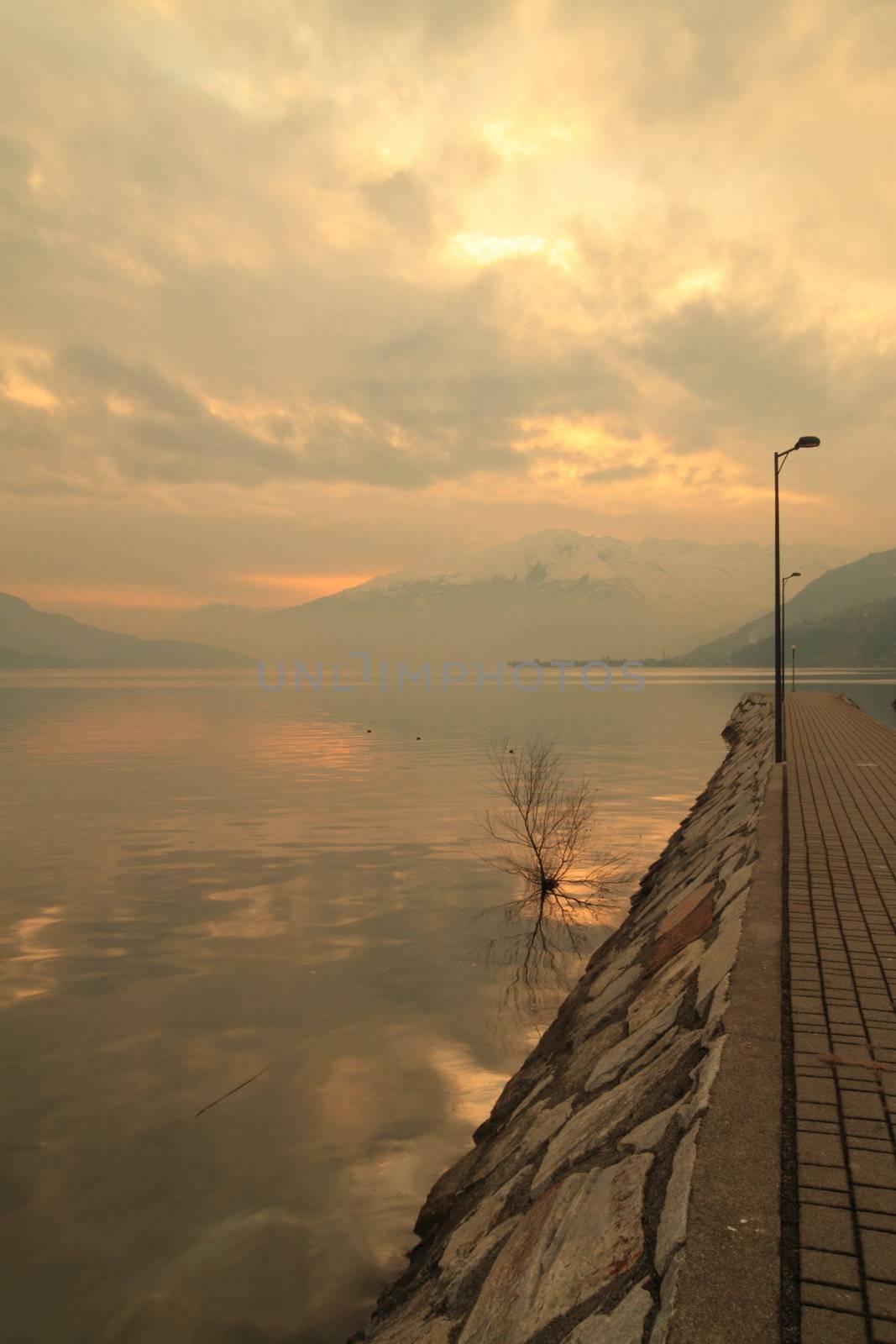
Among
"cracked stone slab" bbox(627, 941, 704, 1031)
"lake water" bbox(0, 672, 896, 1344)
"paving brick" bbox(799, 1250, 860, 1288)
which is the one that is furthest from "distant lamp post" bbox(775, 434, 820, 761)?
"paving brick" bbox(799, 1250, 860, 1288)

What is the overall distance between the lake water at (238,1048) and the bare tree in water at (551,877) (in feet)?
1.44

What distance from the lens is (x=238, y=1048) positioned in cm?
1052

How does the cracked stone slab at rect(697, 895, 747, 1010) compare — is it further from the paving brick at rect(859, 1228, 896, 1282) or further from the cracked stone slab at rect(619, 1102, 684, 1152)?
the paving brick at rect(859, 1228, 896, 1282)

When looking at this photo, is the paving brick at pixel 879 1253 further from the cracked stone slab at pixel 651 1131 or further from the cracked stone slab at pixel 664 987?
the cracked stone slab at pixel 664 987

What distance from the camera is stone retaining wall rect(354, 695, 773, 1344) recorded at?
371cm

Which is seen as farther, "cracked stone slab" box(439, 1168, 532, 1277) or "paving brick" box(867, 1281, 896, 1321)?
"cracked stone slab" box(439, 1168, 532, 1277)

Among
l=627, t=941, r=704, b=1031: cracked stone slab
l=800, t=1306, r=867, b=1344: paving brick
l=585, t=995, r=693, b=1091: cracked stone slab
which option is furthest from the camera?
l=627, t=941, r=704, b=1031: cracked stone slab

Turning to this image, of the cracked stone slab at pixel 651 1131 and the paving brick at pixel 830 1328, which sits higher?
the paving brick at pixel 830 1328

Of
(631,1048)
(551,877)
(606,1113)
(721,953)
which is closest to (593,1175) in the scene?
(606,1113)

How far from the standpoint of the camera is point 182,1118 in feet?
29.3

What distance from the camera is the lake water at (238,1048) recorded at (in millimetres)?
6832

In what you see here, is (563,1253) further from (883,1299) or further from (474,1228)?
(474,1228)

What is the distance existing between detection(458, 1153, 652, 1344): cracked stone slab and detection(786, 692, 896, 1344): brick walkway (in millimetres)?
742

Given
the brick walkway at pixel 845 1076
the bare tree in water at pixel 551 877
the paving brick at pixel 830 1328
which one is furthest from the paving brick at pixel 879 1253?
the bare tree in water at pixel 551 877
